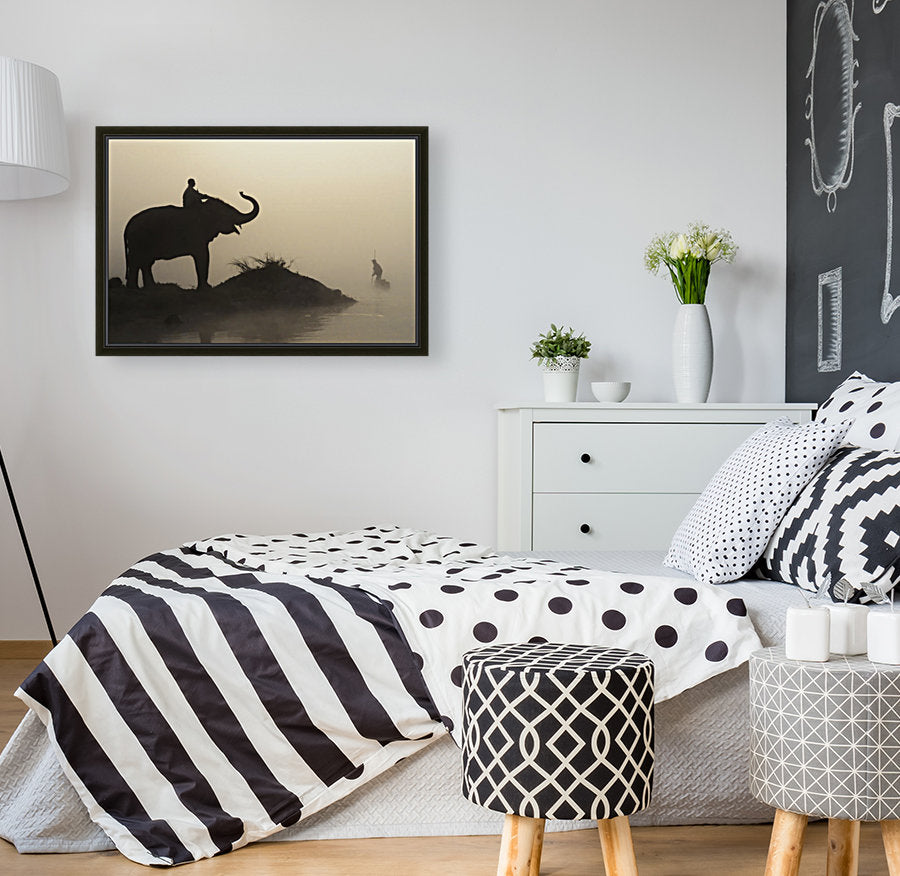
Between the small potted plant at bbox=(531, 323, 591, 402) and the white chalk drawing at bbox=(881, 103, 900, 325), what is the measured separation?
40.1 inches

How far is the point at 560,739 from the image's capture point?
154cm

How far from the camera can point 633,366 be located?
3752 millimetres

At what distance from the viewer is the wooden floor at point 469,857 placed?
183 cm

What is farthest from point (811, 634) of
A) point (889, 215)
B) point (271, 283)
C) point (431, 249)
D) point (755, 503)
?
point (271, 283)

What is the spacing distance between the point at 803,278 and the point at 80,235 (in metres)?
2.68

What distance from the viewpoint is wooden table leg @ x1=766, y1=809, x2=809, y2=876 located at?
1577mm

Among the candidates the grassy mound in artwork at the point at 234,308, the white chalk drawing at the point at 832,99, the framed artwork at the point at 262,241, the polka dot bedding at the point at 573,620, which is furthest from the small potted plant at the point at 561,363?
the polka dot bedding at the point at 573,620

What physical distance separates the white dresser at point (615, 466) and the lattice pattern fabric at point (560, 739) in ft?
5.45

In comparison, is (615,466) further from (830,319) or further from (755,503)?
(755,503)

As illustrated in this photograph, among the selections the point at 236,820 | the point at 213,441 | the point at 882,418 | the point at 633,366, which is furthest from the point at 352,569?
the point at 633,366

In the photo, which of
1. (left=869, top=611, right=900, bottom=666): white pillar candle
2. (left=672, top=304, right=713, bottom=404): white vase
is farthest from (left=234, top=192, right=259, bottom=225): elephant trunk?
(left=869, top=611, right=900, bottom=666): white pillar candle

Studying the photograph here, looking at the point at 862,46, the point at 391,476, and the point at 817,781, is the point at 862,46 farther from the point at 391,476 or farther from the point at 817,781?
the point at 817,781

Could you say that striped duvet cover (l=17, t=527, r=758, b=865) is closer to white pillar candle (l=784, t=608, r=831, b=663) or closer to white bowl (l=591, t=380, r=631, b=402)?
white pillar candle (l=784, t=608, r=831, b=663)

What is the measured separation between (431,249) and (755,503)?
6.08 feet
